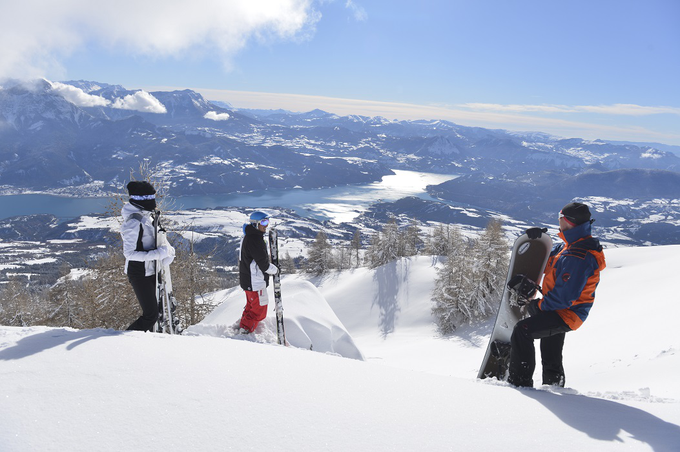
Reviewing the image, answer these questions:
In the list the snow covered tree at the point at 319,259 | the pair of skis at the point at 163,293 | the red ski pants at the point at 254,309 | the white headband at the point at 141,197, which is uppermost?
the white headband at the point at 141,197

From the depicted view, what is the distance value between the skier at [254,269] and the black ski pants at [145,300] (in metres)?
1.67

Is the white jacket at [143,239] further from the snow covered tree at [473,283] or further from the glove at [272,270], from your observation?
the snow covered tree at [473,283]

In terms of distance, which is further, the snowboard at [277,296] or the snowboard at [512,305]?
the snowboard at [277,296]

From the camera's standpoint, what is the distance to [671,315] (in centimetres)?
1016

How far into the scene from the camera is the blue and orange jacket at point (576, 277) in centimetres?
414

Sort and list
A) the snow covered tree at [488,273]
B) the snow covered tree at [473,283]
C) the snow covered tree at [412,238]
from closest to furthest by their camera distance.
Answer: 1. the snow covered tree at [473,283]
2. the snow covered tree at [488,273]
3. the snow covered tree at [412,238]

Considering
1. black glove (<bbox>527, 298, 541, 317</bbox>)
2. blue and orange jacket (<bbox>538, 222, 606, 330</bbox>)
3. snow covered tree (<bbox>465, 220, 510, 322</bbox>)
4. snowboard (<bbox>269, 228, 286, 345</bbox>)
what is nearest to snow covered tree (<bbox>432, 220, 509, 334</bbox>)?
snow covered tree (<bbox>465, 220, 510, 322</bbox>)

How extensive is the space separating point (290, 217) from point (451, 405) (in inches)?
6999

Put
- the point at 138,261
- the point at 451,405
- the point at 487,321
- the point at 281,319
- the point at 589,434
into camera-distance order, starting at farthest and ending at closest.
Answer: the point at 487,321 → the point at 281,319 → the point at 138,261 → the point at 451,405 → the point at 589,434

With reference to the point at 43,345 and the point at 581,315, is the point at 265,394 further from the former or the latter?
the point at 581,315

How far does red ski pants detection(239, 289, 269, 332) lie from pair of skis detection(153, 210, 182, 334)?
1.37 m

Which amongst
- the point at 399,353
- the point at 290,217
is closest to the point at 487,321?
the point at 399,353

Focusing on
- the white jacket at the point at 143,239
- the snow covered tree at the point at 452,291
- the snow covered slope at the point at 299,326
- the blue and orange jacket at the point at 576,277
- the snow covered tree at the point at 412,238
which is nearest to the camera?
the blue and orange jacket at the point at 576,277

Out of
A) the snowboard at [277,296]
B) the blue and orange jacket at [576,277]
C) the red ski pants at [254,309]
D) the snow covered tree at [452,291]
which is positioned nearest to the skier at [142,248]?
the red ski pants at [254,309]
